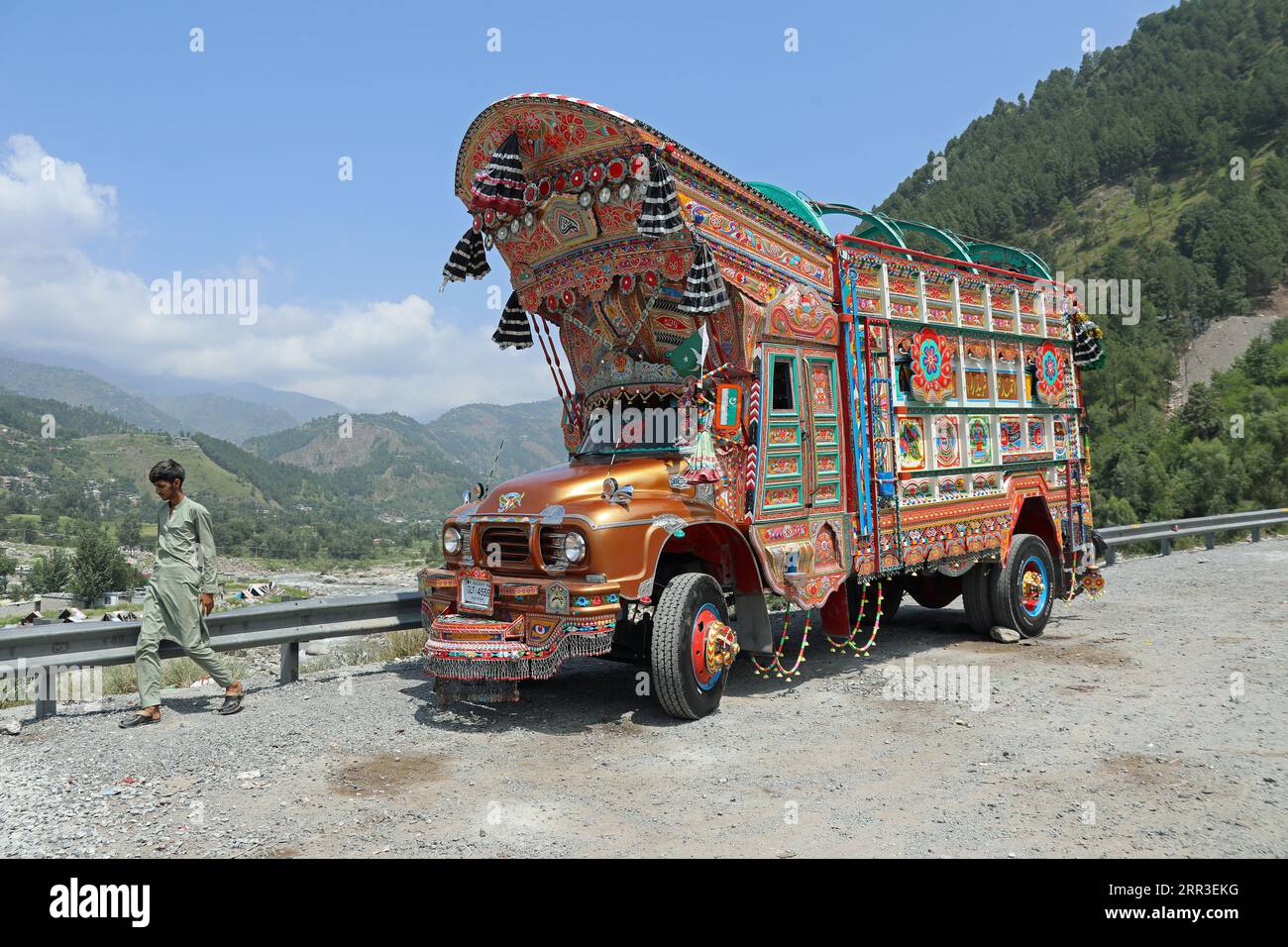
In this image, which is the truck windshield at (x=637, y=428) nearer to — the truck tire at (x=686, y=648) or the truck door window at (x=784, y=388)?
the truck door window at (x=784, y=388)

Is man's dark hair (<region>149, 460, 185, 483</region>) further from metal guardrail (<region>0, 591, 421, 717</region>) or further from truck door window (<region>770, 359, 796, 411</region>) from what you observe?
truck door window (<region>770, 359, 796, 411</region>)

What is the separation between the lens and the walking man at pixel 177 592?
20.5 feet

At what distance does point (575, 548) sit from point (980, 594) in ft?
18.9

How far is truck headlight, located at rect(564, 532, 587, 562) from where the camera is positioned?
6.09 m

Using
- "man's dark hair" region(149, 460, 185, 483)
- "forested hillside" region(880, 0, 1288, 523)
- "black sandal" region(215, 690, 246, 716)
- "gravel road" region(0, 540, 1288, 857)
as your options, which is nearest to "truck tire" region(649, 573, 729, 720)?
"gravel road" region(0, 540, 1288, 857)

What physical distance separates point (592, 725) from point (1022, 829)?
3045 mm

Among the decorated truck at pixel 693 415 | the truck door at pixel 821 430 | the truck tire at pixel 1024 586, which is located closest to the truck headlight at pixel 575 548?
the decorated truck at pixel 693 415

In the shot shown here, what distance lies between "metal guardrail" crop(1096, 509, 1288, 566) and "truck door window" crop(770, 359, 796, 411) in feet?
32.4

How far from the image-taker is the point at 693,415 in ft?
23.3

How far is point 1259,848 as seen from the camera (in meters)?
4.11

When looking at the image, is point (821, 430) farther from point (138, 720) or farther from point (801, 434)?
point (138, 720)

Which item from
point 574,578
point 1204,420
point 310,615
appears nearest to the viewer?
point 574,578

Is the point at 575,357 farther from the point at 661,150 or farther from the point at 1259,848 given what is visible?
the point at 1259,848
